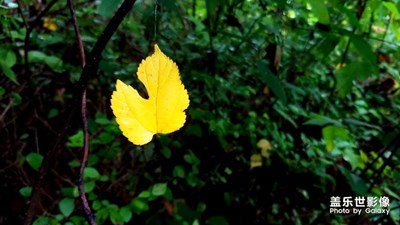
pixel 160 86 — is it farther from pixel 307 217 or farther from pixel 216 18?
pixel 307 217

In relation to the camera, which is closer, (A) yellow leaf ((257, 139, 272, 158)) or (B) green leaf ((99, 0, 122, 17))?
(B) green leaf ((99, 0, 122, 17))

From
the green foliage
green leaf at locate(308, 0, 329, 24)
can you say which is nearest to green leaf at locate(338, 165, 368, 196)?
the green foliage

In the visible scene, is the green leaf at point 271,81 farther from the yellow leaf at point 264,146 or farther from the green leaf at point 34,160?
the green leaf at point 34,160

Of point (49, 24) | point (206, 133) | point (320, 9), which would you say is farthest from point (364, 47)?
point (49, 24)

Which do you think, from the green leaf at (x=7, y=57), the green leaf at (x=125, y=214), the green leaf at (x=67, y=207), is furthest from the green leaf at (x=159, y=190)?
the green leaf at (x=7, y=57)

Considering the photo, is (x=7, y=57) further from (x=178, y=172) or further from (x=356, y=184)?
(x=356, y=184)

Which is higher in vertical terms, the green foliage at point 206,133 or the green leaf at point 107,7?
the green leaf at point 107,7

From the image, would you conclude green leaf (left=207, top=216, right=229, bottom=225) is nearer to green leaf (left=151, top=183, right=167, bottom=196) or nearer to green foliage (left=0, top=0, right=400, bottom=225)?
green foliage (left=0, top=0, right=400, bottom=225)

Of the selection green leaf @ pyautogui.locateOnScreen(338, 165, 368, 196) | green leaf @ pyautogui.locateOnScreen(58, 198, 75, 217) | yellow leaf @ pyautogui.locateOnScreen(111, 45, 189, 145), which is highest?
yellow leaf @ pyautogui.locateOnScreen(111, 45, 189, 145)

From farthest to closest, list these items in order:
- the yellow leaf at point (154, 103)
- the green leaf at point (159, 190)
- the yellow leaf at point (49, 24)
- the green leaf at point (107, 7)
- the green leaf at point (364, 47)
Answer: the yellow leaf at point (49, 24) < the green leaf at point (159, 190) < the green leaf at point (364, 47) < the green leaf at point (107, 7) < the yellow leaf at point (154, 103)
